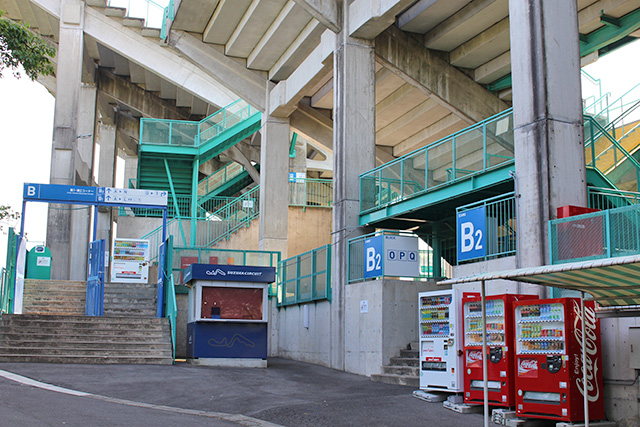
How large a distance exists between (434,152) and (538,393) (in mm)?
8306

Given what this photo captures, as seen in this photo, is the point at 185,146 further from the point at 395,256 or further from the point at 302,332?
the point at 395,256

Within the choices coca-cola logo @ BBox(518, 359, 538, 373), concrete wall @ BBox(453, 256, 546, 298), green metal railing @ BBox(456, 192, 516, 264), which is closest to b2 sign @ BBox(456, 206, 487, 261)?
green metal railing @ BBox(456, 192, 516, 264)

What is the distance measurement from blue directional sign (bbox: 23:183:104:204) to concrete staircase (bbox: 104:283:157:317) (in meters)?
3.24

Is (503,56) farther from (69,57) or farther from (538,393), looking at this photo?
(69,57)

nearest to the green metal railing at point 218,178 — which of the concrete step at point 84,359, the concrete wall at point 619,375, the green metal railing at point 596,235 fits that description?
the concrete step at point 84,359

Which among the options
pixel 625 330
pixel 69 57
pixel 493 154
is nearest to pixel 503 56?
pixel 493 154

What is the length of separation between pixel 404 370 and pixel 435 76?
11.6 m

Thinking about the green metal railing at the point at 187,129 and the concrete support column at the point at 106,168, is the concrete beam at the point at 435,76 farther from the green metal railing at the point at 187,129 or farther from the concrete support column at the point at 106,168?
the concrete support column at the point at 106,168

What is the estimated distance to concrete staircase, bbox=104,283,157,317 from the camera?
70.7 ft

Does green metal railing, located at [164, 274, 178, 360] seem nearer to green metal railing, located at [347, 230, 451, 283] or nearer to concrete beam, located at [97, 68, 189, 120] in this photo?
green metal railing, located at [347, 230, 451, 283]

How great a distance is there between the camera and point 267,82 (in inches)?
1169

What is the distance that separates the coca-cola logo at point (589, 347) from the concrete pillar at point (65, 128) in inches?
947

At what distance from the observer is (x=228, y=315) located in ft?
61.2

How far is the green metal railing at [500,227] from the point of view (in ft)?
46.5
